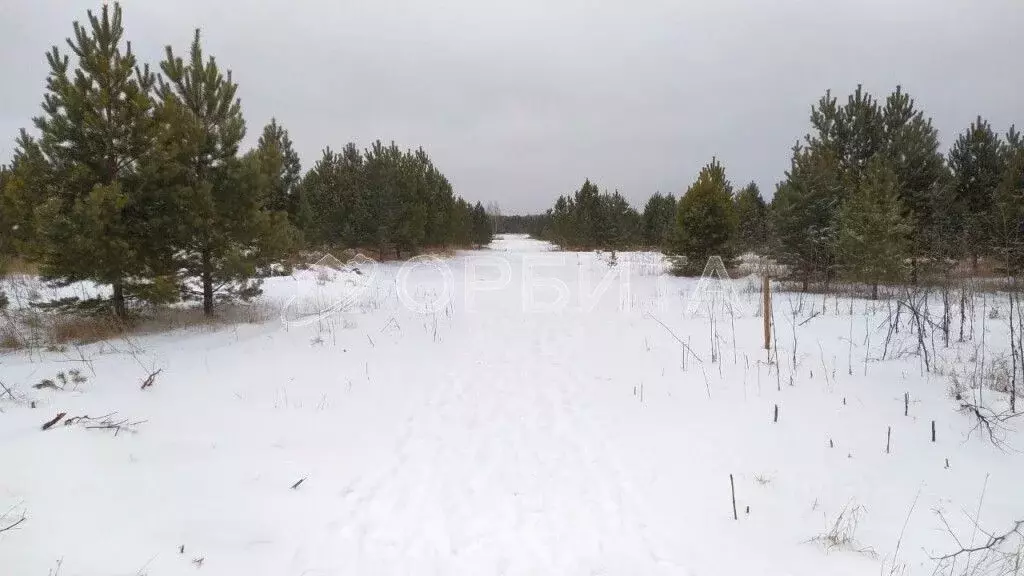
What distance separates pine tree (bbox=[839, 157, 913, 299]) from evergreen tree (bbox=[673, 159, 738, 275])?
4932 mm

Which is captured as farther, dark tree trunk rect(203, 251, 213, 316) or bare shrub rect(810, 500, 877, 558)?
dark tree trunk rect(203, 251, 213, 316)

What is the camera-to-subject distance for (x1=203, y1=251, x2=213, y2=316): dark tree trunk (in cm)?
855

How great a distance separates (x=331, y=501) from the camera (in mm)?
3463

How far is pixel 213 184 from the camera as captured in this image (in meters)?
8.33

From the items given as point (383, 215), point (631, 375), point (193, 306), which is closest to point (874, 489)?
point (631, 375)

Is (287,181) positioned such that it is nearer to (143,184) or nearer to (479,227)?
(143,184)

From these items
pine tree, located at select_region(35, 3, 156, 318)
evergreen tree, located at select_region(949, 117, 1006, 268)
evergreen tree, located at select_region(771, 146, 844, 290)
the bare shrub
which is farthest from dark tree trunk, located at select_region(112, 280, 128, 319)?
evergreen tree, located at select_region(949, 117, 1006, 268)

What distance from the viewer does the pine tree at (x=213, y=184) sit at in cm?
800

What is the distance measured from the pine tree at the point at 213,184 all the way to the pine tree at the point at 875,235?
12836 millimetres

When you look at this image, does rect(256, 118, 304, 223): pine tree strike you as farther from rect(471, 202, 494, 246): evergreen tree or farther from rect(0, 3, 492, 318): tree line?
rect(471, 202, 494, 246): evergreen tree

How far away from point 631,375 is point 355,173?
1984cm

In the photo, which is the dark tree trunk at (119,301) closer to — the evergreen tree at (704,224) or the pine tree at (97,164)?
the pine tree at (97,164)

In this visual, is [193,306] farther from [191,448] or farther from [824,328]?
[824,328]

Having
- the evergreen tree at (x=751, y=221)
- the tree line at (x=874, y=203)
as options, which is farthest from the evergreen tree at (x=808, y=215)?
the evergreen tree at (x=751, y=221)
